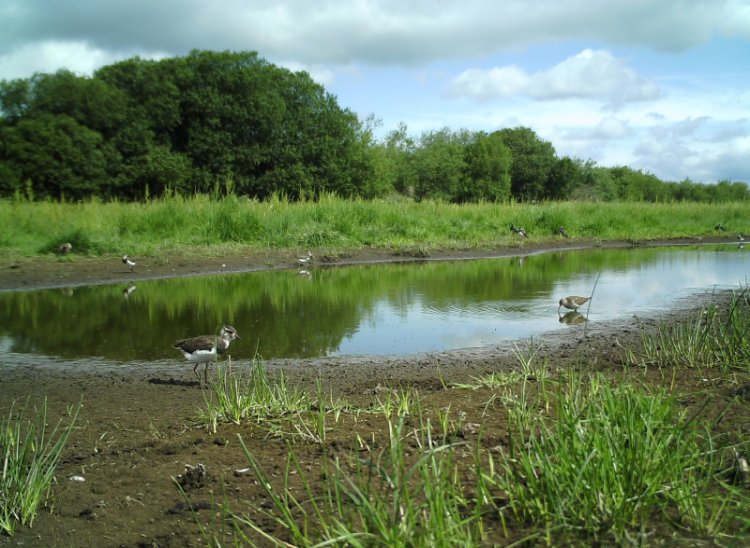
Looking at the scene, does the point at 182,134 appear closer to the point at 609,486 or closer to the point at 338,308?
the point at 338,308

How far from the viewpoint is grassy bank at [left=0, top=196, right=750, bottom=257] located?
679 inches

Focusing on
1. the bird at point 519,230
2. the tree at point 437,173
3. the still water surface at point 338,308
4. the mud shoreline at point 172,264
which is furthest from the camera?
the tree at point 437,173

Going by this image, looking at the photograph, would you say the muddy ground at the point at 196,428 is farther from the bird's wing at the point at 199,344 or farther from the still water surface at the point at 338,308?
the still water surface at the point at 338,308

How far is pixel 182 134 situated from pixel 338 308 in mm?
32481

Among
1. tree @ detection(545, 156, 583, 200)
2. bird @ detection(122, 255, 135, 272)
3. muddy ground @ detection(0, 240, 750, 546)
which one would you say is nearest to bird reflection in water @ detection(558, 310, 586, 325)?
muddy ground @ detection(0, 240, 750, 546)

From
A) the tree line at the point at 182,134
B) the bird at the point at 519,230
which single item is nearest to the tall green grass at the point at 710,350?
the bird at the point at 519,230

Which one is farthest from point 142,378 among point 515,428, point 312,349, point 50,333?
point 515,428

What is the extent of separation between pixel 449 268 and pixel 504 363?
1029 centimetres

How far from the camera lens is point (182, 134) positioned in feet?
132

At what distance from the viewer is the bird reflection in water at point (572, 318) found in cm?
970

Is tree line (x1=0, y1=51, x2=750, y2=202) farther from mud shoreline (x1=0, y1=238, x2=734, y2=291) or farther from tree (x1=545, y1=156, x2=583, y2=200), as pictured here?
tree (x1=545, y1=156, x2=583, y2=200)

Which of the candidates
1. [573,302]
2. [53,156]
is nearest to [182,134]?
[53,156]

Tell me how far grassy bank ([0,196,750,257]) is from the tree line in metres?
4.96

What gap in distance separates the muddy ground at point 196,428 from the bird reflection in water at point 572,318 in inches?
35.5
